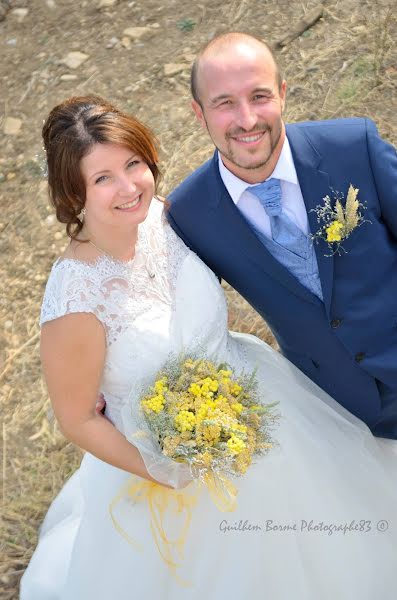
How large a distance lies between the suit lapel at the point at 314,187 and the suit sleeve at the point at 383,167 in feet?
0.66

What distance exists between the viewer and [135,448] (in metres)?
3.28

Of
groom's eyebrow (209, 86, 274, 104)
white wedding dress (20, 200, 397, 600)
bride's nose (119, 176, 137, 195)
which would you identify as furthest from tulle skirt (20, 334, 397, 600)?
groom's eyebrow (209, 86, 274, 104)

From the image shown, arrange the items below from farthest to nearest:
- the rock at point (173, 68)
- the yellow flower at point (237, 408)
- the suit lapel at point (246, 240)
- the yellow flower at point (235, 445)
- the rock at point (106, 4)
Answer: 1. the rock at point (106, 4)
2. the rock at point (173, 68)
3. the suit lapel at point (246, 240)
4. the yellow flower at point (237, 408)
5. the yellow flower at point (235, 445)

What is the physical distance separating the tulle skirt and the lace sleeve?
70cm

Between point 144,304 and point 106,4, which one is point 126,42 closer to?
point 106,4

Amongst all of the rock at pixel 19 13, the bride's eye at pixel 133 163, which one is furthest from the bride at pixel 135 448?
the rock at pixel 19 13

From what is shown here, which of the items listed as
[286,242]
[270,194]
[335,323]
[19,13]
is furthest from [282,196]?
[19,13]

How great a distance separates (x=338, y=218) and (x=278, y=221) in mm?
278

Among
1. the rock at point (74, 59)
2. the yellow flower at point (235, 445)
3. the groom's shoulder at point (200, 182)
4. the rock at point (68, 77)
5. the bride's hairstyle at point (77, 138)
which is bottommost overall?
the rock at point (68, 77)

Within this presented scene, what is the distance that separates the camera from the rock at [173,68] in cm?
645

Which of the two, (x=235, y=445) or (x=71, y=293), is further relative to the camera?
(x=71, y=293)

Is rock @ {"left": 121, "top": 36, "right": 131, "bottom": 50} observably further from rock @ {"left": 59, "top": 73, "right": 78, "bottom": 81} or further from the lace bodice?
the lace bodice

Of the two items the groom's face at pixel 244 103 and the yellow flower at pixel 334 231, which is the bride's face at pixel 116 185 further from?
the yellow flower at pixel 334 231

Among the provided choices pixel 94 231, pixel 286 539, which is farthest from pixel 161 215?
pixel 286 539
